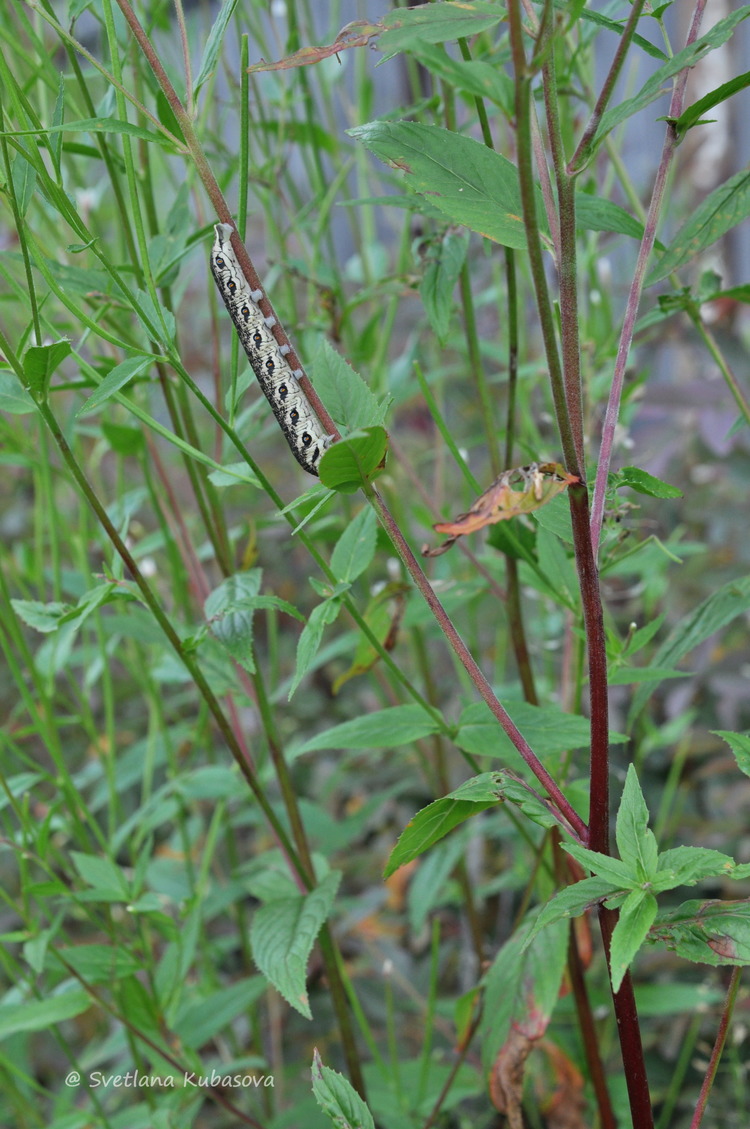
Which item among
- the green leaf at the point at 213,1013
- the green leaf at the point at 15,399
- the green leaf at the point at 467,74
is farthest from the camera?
the green leaf at the point at 213,1013

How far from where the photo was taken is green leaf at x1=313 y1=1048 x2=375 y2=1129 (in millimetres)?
421

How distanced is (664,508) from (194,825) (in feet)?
2.58

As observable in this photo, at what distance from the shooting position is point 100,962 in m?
0.67

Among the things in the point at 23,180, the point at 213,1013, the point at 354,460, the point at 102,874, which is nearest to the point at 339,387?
the point at 354,460

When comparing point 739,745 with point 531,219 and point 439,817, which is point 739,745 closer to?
point 439,817

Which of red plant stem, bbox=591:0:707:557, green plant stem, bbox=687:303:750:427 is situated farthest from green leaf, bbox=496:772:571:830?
green plant stem, bbox=687:303:750:427

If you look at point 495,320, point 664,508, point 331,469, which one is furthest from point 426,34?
point 495,320

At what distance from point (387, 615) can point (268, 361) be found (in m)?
0.22

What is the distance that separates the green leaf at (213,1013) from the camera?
0.71 meters

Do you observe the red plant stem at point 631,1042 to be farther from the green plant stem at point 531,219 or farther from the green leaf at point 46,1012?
the green leaf at point 46,1012

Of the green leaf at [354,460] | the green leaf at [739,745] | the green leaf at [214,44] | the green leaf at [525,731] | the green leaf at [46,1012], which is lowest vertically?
the green leaf at [46,1012]

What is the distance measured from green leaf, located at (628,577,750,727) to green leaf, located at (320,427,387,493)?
25 cm

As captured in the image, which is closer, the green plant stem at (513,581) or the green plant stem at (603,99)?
the green plant stem at (603,99)

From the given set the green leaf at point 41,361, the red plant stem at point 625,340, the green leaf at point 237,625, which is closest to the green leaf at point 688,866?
the red plant stem at point 625,340
